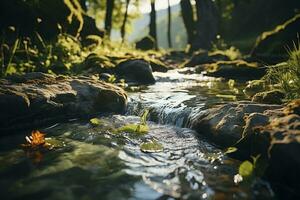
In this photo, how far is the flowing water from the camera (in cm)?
434

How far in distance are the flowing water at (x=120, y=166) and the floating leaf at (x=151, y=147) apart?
8cm

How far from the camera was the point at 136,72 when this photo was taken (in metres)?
13.7

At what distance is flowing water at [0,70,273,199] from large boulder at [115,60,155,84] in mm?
5534

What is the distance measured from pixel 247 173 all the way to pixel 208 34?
73.9ft

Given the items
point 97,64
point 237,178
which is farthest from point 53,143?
point 97,64

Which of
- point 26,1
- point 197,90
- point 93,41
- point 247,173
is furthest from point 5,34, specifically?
point 247,173

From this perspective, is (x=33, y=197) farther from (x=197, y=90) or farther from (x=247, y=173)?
(x=197, y=90)

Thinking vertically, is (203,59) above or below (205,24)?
below

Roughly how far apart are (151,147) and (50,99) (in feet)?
9.10

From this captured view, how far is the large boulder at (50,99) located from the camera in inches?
272

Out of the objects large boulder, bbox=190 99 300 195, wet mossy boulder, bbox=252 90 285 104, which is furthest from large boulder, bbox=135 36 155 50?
large boulder, bbox=190 99 300 195

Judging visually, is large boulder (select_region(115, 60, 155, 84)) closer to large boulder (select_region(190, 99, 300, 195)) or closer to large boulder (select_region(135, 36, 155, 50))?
large boulder (select_region(190, 99, 300, 195))

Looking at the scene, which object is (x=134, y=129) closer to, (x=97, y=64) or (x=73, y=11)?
(x=97, y=64)

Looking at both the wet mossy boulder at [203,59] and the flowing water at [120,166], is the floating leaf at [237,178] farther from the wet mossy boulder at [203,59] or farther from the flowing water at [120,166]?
the wet mossy boulder at [203,59]
